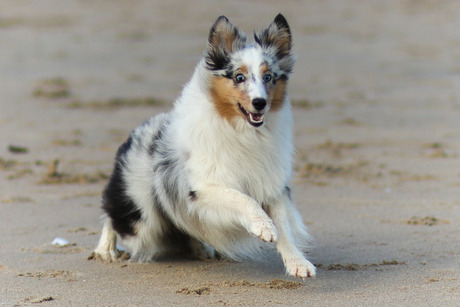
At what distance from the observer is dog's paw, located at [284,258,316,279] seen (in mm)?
4554

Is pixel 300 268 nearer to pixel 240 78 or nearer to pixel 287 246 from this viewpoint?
pixel 287 246

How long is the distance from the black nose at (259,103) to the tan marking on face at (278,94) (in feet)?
0.62

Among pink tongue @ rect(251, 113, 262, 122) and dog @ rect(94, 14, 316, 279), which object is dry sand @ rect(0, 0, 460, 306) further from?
pink tongue @ rect(251, 113, 262, 122)

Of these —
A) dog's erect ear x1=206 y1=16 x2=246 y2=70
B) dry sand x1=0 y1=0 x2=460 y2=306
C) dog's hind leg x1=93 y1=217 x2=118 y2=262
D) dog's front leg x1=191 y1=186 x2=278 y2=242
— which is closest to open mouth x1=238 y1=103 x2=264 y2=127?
dog's erect ear x1=206 y1=16 x2=246 y2=70

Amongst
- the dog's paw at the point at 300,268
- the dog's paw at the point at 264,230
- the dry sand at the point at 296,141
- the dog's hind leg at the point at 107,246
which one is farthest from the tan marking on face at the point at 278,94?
the dog's hind leg at the point at 107,246

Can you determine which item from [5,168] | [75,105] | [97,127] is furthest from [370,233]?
[75,105]

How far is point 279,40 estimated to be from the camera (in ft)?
16.9

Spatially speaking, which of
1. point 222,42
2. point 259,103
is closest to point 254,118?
point 259,103

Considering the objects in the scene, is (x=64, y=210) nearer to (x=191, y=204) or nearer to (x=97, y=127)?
(x=191, y=204)

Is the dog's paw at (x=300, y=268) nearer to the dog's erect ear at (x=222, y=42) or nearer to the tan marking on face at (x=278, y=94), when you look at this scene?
the tan marking on face at (x=278, y=94)

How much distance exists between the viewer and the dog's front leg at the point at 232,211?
445 cm

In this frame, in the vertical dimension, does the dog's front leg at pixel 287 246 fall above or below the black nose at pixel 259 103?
below

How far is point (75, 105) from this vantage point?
12.2m

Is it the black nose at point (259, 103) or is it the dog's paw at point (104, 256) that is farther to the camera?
the dog's paw at point (104, 256)
